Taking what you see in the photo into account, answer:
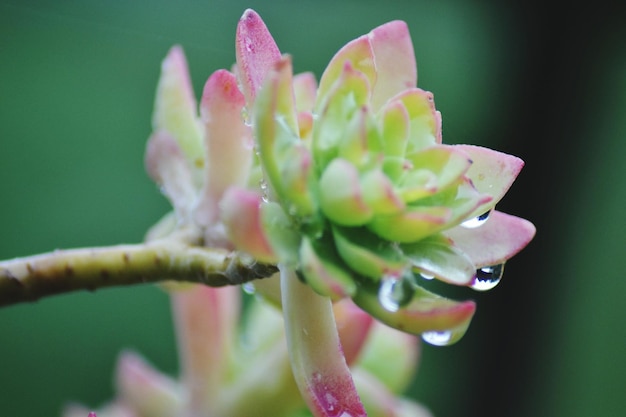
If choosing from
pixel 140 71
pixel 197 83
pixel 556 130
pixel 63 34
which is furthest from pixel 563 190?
pixel 63 34

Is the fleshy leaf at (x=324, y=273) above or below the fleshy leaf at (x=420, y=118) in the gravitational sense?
below

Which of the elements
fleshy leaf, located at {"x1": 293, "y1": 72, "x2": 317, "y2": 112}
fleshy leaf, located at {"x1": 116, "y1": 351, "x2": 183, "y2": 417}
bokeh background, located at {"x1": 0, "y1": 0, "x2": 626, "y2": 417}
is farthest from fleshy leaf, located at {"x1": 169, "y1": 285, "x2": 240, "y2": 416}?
bokeh background, located at {"x1": 0, "y1": 0, "x2": 626, "y2": 417}

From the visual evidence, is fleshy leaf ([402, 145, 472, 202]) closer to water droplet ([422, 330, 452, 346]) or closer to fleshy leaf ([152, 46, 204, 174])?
water droplet ([422, 330, 452, 346])

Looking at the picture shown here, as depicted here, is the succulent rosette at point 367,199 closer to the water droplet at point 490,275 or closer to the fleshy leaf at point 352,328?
the water droplet at point 490,275

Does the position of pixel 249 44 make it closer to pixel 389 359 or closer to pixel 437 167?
pixel 437 167

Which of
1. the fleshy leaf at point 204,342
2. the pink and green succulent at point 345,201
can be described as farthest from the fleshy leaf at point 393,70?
the fleshy leaf at point 204,342

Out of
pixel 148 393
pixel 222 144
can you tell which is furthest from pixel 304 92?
pixel 148 393

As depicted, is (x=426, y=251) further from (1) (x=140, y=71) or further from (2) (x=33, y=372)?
(1) (x=140, y=71)
